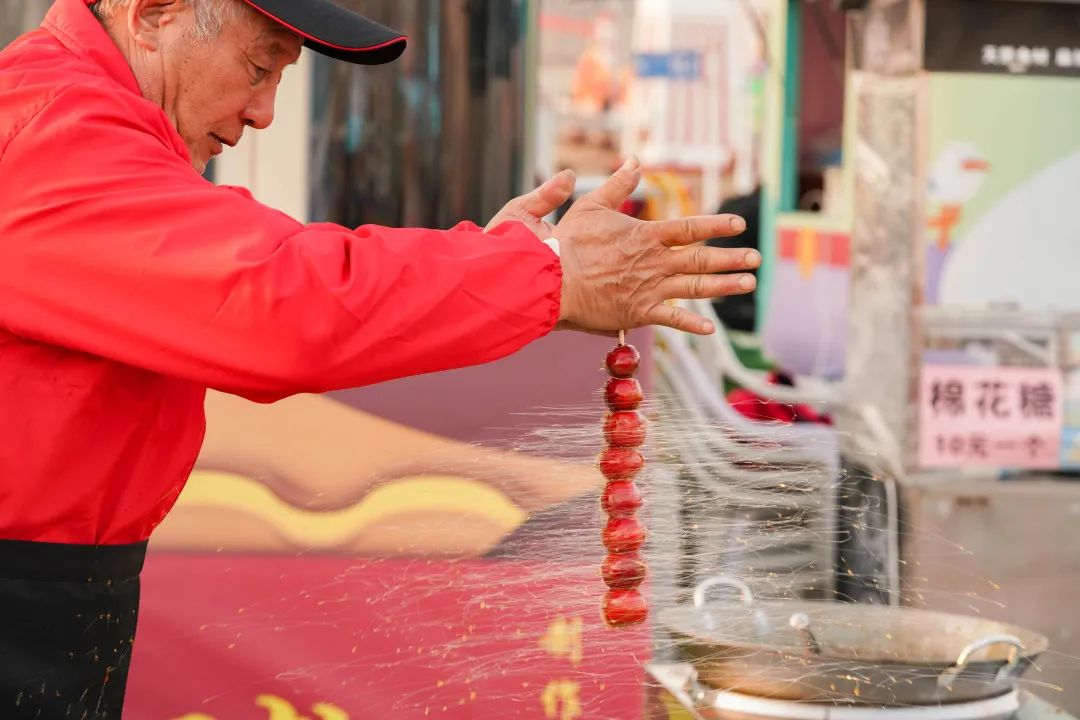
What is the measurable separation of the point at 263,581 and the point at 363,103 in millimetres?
2025

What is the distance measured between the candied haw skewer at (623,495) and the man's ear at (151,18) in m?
0.68

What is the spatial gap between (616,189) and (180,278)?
0.51 metres

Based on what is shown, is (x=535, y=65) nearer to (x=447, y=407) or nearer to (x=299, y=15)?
(x=447, y=407)

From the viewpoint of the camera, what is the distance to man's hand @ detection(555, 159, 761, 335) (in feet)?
4.83

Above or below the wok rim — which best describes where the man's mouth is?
above

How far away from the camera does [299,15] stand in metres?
1.52

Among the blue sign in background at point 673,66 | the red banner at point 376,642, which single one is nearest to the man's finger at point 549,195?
the red banner at point 376,642

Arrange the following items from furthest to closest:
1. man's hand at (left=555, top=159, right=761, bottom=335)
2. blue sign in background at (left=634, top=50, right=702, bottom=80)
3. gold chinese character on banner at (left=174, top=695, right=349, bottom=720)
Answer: blue sign in background at (left=634, top=50, right=702, bottom=80)
gold chinese character on banner at (left=174, top=695, right=349, bottom=720)
man's hand at (left=555, top=159, right=761, bottom=335)

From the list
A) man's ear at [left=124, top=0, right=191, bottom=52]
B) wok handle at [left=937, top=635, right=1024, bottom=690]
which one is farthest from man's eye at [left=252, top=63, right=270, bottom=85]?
wok handle at [left=937, top=635, right=1024, bottom=690]

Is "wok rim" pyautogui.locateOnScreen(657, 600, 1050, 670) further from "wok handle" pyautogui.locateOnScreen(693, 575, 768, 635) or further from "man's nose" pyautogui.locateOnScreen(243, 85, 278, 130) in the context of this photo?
"man's nose" pyautogui.locateOnScreen(243, 85, 278, 130)

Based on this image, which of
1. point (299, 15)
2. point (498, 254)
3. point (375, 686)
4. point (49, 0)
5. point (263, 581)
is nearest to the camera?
point (498, 254)

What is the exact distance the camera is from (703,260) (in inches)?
59.1

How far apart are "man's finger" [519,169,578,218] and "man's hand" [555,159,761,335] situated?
0.07 m

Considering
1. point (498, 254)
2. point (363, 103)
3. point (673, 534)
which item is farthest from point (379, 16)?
point (498, 254)
